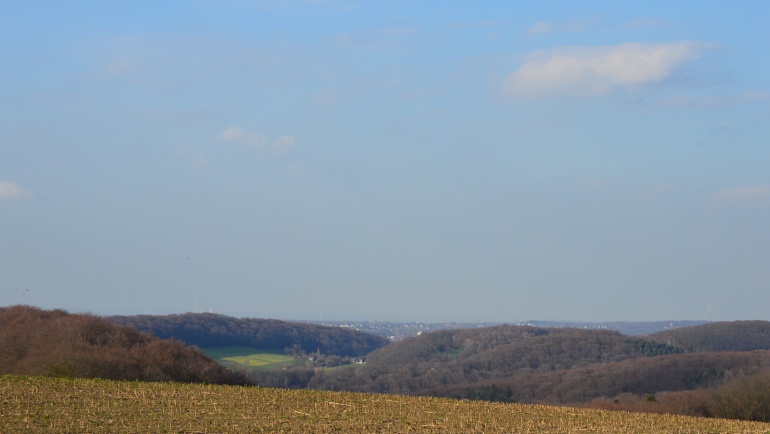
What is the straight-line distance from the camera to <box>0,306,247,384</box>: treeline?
42281 millimetres

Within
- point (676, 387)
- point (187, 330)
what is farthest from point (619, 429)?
point (187, 330)

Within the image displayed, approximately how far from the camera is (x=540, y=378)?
432 ft

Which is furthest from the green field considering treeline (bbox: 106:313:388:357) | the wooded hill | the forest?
the wooded hill

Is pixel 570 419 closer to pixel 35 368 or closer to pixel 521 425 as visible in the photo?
pixel 521 425

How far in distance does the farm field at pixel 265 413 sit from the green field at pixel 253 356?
104m

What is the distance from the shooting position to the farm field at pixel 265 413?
2425 cm

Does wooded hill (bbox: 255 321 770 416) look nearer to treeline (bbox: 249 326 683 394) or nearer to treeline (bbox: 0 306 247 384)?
treeline (bbox: 249 326 683 394)

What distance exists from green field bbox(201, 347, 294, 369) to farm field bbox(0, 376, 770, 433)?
10404 centimetres

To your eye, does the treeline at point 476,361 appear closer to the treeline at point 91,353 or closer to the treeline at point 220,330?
the treeline at point 220,330

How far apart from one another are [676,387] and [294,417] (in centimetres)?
10521

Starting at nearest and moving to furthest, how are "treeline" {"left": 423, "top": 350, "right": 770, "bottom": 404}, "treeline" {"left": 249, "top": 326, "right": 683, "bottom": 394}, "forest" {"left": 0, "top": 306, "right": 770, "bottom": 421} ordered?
"forest" {"left": 0, "top": 306, "right": 770, "bottom": 421}, "treeline" {"left": 423, "top": 350, "right": 770, "bottom": 404}, "treeline" {"left": 249, "top": 326, "right": 683, "bottom": 394}

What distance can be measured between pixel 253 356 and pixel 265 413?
435 feet

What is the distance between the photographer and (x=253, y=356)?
158000 mm

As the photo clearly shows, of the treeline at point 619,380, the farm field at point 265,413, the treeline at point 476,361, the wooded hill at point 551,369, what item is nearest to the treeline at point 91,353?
the farm field at point 265,413
